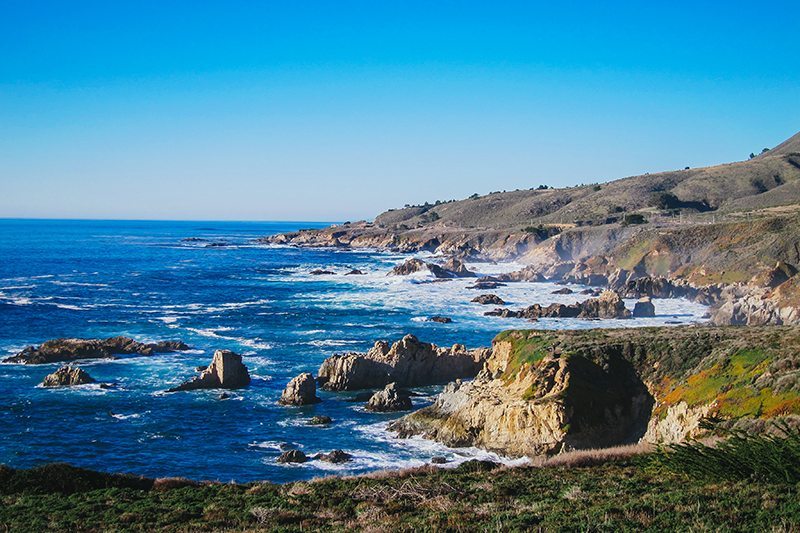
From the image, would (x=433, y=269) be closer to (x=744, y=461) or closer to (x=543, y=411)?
(x=543, y=411)

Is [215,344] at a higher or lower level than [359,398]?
higher

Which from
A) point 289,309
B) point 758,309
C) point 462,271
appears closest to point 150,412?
point 289,309

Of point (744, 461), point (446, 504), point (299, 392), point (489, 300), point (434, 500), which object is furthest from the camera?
point (489, 300)

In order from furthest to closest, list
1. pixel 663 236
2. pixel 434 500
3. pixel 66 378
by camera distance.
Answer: pixel 663 236, pixel 66 378, pixel 434 500

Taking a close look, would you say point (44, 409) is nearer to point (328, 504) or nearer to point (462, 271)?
point (328, 504)

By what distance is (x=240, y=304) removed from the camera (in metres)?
75.6

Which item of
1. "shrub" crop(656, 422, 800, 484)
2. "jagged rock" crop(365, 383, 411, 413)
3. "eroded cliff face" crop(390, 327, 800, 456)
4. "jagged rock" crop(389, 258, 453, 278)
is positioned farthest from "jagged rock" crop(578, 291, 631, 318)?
"shrub" crop(656, 422, 800, 484)

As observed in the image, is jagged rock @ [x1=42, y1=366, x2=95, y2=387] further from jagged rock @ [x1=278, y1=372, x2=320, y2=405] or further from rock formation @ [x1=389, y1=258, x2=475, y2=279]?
rock formation @ [x1=389, y1=258, x2=475, y2=279]

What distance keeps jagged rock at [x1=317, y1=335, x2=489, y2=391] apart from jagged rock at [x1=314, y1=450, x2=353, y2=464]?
11.3 m

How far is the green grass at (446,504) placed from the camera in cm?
1469

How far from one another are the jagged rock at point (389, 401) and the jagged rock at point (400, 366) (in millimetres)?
3884

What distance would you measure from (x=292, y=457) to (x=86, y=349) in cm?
2608

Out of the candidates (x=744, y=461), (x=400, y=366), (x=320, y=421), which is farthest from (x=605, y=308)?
(x=744, y=461)

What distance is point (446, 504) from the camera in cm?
1759
